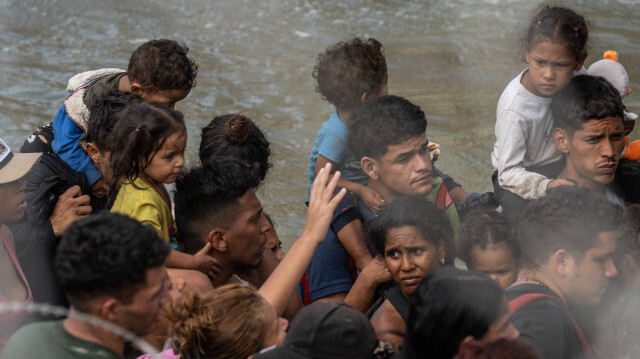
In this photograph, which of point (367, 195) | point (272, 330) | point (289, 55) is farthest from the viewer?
point (289, 55)

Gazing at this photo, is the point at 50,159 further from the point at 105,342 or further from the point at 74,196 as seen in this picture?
the point at 105,342

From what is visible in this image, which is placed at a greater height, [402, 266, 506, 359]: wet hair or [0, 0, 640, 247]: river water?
[402, 266, 506, 359]: wet hair

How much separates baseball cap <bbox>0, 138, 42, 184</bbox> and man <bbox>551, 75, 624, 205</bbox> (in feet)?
7.66

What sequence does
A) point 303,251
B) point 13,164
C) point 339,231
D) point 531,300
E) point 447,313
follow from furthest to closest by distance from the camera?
point 339,231 < point 13,164 < point 303,251 < point 531,300 < point 447,313

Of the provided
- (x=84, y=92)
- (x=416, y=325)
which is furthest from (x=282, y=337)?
(x=84, y=92)

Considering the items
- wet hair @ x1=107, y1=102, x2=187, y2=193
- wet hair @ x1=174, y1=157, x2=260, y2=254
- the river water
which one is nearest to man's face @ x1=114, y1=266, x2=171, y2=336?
wet hair @ x1=174, y1=157, x2=260, y2=254

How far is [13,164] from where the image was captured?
284cm

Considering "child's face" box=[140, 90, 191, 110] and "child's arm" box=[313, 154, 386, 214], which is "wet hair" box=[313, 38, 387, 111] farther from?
"child's face" box=[140, 90, 191, 110]

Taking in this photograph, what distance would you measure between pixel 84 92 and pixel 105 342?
5.91ft

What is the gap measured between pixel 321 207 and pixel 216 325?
651 millimetres

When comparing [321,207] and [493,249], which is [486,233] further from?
[321,207]

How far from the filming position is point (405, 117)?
3.09 m

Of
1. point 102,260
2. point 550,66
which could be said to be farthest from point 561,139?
point 102,260

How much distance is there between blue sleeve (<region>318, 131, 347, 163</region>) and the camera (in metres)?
3.42
